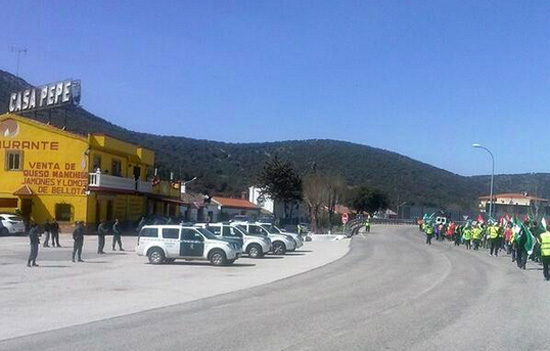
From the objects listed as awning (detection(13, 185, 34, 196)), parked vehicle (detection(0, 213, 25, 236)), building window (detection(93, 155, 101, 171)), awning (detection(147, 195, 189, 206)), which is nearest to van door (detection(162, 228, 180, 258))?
parked vehicle (detection(0, 213, 25, 236))

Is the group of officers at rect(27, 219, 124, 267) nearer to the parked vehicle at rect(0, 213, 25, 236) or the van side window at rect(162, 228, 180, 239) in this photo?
the van side window at rect(162, 228, 180, 239)

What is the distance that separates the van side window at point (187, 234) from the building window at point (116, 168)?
30945 mm

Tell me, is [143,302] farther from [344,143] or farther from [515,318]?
[344,143]

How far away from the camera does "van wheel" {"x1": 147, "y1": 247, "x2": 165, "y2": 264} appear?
2925cm

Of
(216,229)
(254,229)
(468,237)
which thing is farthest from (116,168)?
(468,237)

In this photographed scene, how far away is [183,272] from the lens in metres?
25.9

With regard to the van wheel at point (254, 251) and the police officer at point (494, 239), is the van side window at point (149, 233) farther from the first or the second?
the police officer at point (494, 239)

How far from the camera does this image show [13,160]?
177 ft

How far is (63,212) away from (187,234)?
2657cm

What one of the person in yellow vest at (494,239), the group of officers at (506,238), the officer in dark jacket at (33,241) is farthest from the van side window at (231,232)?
the person in yellow vest at (494,239)

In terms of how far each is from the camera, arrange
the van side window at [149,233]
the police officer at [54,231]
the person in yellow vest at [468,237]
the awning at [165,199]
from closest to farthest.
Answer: the van side window at [149,233] → the police officer at [54,231] → the person in yellow vest at [468,237] → the awning at [165,199]

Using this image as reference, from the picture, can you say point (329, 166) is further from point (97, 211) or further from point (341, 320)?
point (341, 320)

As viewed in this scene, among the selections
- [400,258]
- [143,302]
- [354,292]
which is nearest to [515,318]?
[354,292]

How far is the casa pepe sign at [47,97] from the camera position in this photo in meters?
60.8
